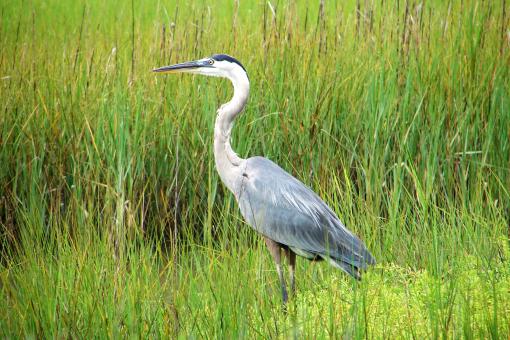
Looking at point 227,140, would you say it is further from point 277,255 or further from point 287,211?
point 277,255

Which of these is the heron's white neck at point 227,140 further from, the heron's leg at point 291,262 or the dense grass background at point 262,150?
the heron's leg at point 291,262

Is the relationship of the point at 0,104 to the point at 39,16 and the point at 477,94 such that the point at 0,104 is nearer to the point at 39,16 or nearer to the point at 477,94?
the point at 477,94

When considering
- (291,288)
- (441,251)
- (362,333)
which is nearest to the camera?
(362,333)

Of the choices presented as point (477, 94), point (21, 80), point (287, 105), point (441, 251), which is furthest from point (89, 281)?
point (477, 94)

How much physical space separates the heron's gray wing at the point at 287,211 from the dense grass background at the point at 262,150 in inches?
5.2

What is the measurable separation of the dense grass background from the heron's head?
339 mm

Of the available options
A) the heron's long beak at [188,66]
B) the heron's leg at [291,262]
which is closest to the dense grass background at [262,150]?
the heron's leg at [291,262]

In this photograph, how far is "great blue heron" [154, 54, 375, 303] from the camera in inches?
137

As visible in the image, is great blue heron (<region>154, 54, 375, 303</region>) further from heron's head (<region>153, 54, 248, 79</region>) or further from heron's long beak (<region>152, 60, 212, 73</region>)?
heron's long beak (<region>152, 60, 212, 73</region>)

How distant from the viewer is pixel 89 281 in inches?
117

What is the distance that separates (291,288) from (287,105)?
1449 millimetres

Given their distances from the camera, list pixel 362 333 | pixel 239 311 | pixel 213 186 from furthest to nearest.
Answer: pixel 213 186
pixel 239 311
pixel 362 333

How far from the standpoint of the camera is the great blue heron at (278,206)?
3469 millimetres

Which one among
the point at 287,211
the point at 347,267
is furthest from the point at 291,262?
the point at 347,267
